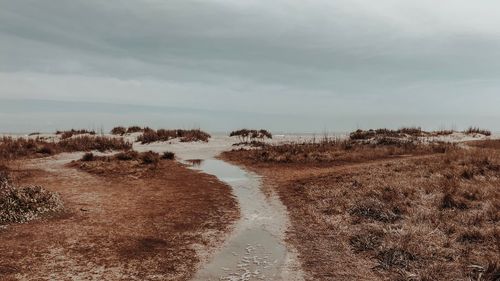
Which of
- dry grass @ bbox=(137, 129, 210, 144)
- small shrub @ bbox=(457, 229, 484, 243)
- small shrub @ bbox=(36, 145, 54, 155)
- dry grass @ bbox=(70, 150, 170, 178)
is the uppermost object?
dry grass @ bbox=(137, 129, 210, 144)

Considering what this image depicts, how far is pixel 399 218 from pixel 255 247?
4442 millimetres

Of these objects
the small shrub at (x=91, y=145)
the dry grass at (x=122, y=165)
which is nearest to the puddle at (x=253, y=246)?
the dry grass at (x=122, y=165)

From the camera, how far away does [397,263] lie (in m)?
8.49

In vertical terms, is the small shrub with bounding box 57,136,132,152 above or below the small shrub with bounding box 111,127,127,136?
below

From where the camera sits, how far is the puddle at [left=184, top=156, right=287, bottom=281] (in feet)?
26.4

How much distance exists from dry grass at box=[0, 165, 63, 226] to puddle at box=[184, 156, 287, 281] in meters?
5.38

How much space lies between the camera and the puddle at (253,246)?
8.06 m

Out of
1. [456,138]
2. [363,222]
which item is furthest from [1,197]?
[456,138]

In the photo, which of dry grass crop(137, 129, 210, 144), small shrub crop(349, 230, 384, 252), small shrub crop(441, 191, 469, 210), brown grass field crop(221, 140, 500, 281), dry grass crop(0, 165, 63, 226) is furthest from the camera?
dry grass crop(137, 129, 210, 144)

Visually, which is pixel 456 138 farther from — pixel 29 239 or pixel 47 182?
pixel 29 239

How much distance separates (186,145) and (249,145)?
16.8 feet

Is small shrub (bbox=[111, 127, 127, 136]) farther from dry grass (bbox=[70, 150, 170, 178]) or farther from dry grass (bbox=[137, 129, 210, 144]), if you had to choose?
dry grass (bbox=[70, 150, 170, 178])

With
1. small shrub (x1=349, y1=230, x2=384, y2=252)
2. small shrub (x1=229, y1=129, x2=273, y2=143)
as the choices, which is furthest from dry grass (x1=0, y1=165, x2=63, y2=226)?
small shrub (x1=229, y1=129, x2=273, y2=143)

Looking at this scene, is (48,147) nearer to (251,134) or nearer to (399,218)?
(251,134)
